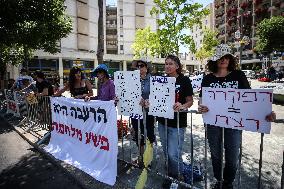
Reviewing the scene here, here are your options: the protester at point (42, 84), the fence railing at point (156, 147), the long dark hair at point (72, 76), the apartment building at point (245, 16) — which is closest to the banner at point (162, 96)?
the fence railing at point (156, 147)

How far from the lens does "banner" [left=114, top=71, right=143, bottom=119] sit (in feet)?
15.4

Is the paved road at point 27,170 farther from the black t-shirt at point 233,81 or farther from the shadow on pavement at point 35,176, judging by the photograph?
the black t-shirt at point 233,81

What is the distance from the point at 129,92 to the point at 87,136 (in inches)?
44.7

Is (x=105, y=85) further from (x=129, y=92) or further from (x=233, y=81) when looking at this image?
(x=233, y=81)

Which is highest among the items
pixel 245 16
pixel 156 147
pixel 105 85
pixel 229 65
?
pixel 245 16

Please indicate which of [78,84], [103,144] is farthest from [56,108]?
[103,144]

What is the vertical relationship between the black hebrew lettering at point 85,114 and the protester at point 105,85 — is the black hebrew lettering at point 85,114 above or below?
below

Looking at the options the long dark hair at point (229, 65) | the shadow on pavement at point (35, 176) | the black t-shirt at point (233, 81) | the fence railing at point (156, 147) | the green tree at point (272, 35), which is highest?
the green tree at point (272, 35)

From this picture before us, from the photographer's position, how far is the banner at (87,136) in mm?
4387

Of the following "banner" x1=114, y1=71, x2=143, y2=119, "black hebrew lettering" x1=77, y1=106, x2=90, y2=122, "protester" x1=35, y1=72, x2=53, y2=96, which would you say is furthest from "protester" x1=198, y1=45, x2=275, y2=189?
"protester" x1=35, y1=72, x2=53, y2=96

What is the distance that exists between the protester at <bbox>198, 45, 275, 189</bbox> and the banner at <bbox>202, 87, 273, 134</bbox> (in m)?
0.14

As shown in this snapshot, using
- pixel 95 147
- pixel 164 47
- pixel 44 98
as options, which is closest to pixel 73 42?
pixel 164 47

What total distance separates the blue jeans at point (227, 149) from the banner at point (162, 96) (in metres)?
0.62

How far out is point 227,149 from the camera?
362 centimetres
